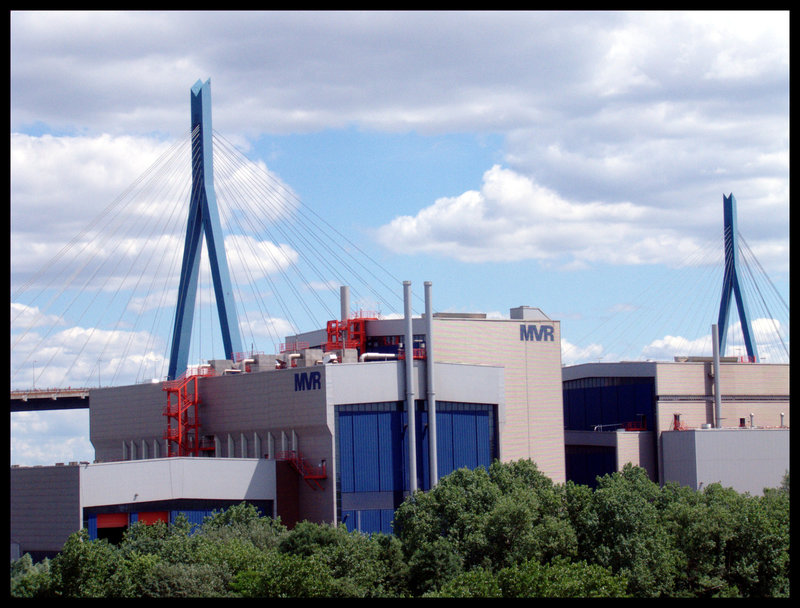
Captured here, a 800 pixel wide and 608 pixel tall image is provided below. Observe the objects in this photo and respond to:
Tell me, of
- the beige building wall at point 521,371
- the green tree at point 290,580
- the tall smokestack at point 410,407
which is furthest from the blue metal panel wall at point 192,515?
the green tree at point 290,580

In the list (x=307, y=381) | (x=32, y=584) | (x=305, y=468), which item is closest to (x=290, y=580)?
(x=32, y=584)

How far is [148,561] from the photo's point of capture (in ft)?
131

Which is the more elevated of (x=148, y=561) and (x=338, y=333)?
(x=338, y=333)

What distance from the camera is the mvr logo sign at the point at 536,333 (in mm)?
69500

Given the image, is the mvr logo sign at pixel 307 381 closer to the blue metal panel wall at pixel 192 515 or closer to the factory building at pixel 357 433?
the factory building at pixel 357 433

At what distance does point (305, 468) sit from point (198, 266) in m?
19.1

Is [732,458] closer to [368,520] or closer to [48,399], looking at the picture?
[368,520]

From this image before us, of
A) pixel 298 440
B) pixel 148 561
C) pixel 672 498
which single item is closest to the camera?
pixel 148 561
